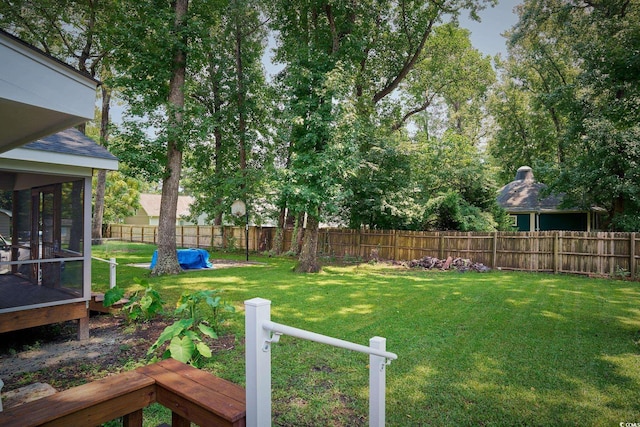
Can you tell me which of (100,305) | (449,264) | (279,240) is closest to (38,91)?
(100,305)

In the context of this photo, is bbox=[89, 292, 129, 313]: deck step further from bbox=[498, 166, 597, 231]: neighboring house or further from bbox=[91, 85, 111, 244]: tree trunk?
bbox=[91, 85, 111, 244]: tree trunk

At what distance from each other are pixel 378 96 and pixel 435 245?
6.94 m

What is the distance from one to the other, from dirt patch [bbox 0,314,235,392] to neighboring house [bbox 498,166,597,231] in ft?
51.1

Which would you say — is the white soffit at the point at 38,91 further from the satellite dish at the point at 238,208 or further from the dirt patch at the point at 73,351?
the satellite dish at the point at 238,208

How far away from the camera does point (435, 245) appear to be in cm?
1322

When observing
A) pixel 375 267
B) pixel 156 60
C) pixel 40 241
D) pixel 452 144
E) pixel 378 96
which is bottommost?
pixel 375 267

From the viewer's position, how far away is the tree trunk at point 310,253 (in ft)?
37.2

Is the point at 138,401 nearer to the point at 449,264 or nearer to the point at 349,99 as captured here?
the point at 349,99

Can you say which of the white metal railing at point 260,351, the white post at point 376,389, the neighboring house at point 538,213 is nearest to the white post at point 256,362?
the white metal railing at point 260,351

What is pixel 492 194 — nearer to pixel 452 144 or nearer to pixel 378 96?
pixel 452 144

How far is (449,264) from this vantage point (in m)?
12.3

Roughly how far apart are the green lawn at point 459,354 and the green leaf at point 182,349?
42 cm

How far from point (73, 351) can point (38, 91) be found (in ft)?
12.5

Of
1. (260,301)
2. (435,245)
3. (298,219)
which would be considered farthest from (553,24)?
(260,301)
